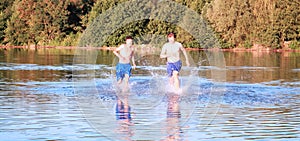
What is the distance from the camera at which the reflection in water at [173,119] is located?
504 inches

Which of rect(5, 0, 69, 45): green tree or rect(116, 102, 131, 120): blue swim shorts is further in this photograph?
rect(5, 0, 69, 45): green tree

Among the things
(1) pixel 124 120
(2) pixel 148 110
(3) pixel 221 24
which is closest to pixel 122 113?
(2) pixel 148 110

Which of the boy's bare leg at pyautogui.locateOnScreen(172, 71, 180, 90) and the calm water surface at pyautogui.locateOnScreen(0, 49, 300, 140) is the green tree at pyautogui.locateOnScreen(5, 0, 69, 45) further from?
the boy's bare leg at pyautogui.locateOnScreen(172, 71, 180, 90)

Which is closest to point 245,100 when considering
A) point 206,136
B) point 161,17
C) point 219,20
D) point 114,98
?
point 114,98

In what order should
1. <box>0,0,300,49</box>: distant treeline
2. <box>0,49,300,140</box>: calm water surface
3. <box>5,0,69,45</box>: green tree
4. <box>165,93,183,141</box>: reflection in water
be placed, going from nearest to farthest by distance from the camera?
<box>165,93,183,141</box>: reflection in water → <box>0,49,300,140</box>: calm water surface → <box>0,0,300,49</box>: distant treeline → <box>5,0,69,45</box>: green tree

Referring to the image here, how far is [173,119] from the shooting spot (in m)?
15.1

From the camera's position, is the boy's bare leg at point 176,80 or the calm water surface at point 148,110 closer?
the calm water surface at point 148,110

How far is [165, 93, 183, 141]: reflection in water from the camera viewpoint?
1281 centimetres

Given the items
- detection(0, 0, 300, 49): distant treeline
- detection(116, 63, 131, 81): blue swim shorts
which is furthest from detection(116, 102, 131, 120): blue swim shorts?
detection(0, 0, 300, 49): distant treeline

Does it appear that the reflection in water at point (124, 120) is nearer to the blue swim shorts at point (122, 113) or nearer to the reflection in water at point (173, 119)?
the blue swim shorts at point (122, 113)

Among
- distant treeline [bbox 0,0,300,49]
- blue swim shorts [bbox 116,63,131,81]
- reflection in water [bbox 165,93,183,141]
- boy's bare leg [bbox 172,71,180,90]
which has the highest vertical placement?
distant treeline [bbox 0,0,300,49]

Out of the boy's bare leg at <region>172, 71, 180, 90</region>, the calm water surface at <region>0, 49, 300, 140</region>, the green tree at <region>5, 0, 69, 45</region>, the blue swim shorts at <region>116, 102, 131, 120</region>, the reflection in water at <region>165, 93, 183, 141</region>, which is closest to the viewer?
the reflection in water at <region>165, 93, 183, 141</region>

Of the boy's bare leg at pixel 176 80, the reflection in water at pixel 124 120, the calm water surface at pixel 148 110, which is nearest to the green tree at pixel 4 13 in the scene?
the calm water surface at pixel 148 110

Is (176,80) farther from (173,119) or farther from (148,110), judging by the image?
(173,119)
